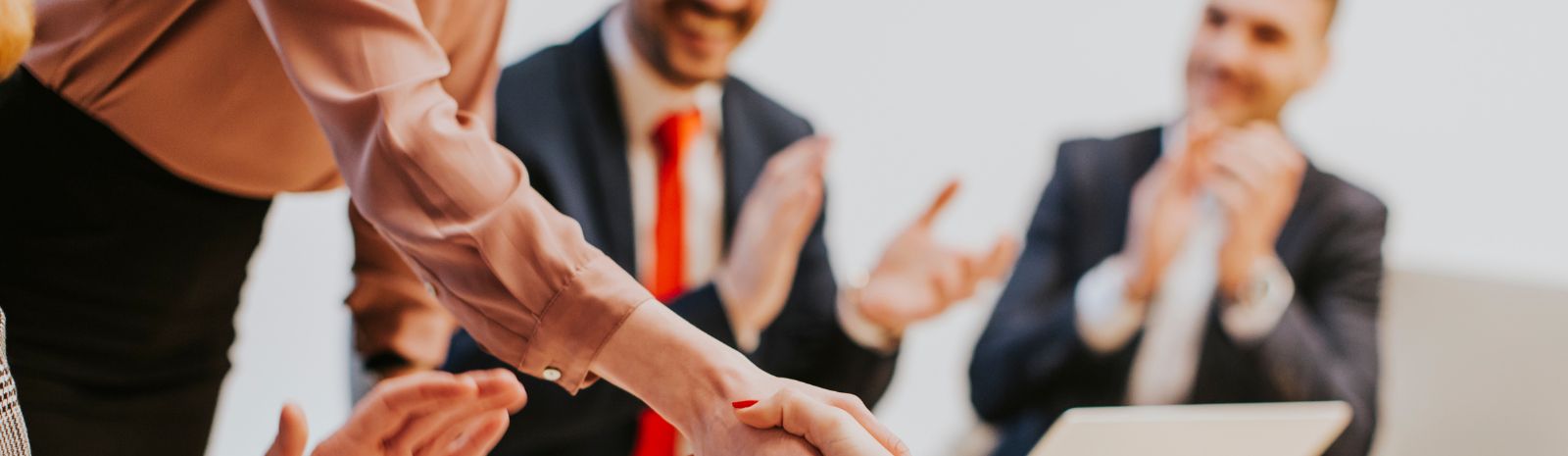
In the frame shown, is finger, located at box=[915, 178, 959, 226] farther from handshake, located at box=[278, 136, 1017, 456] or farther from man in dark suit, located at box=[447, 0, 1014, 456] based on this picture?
handshake, located at box=[278, 136, 1017, 456]

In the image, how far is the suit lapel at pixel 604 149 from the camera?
1.88 metres

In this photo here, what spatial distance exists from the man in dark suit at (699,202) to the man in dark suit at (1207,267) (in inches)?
26.2

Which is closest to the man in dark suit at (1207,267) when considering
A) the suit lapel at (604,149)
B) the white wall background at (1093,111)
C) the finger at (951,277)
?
the white wall background at (1093,111)

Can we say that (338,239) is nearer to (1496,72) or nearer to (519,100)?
(519,100)

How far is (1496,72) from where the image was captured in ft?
9.69

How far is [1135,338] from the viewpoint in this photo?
2.67 meters

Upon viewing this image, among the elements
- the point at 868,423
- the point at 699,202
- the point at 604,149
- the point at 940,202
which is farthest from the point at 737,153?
the point at 868,423

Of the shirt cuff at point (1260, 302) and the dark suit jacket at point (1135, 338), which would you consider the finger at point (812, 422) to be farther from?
the shirt cuff at point (1260, 302)

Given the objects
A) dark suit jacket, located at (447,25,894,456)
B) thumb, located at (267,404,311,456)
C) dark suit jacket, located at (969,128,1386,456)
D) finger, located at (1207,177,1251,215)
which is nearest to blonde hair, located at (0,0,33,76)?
thumb, located at (267,404,311,456)

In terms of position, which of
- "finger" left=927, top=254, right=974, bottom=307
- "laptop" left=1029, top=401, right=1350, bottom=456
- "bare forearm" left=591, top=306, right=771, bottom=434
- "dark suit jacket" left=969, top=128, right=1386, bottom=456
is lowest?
"dark suit jacket" left=969, top=128, right=1386, bottom=456

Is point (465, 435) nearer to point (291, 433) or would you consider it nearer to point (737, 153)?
point (291, 433)

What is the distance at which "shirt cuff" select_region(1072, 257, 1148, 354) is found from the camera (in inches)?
101

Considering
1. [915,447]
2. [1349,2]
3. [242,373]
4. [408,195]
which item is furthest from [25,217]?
[1349,2]

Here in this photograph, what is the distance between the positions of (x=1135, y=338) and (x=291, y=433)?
2.08 metres
